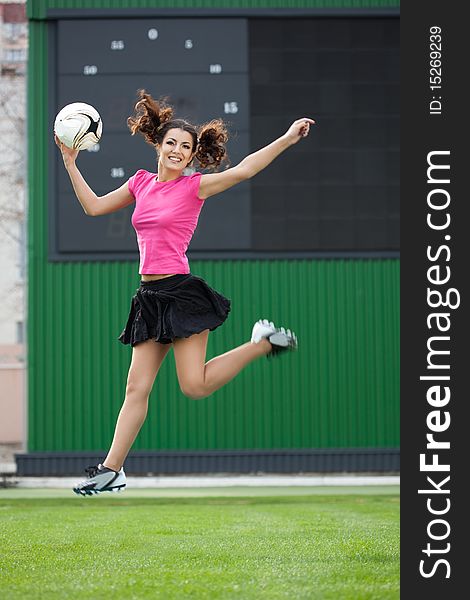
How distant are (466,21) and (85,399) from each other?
9041mm

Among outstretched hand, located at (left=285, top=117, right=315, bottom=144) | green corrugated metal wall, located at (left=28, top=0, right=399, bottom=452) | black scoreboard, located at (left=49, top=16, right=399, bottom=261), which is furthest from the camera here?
green corrugated metal wall, located at (left=28, top=0, right=399, bottom=452)

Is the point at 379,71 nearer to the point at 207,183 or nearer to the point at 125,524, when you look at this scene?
the point at 125,524

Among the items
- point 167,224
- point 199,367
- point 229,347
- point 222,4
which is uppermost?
point 222,4

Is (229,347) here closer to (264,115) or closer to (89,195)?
(264,115)

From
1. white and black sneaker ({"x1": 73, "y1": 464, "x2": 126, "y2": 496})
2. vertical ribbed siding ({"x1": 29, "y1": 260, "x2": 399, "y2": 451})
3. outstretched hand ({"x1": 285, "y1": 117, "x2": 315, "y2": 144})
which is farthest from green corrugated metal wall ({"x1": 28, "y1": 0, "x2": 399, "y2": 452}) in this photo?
outstretched hand ({"x1": 285, "y1": 117, "x2": 315, "y2": 144})

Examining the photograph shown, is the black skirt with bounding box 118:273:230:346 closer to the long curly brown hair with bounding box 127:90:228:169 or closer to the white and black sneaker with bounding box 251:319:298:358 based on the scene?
the white and black sneaker with bounding box 251:319:298:358

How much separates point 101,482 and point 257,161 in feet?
4.20

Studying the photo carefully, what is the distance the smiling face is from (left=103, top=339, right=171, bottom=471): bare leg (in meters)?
0.68

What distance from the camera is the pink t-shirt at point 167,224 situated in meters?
4.59

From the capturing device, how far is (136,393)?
459 centimetres

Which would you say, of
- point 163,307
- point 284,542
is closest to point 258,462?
point 284,542

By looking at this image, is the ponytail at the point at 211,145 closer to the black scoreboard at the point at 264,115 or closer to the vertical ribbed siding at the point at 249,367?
the black scoreboard at the point at 264,115

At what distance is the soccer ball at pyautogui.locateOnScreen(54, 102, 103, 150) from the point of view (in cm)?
471

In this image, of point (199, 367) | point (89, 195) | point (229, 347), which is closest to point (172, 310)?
point (199, 367)
